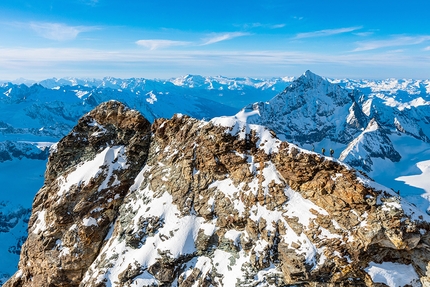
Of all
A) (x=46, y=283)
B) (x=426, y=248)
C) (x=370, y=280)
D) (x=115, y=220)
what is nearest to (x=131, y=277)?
(x=115, y=220)

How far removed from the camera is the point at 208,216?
117 ft

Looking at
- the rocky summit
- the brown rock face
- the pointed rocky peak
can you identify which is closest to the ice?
the rocky summit

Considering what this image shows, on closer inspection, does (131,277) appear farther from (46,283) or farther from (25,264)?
(25,264)

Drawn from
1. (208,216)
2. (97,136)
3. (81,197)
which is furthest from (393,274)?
(97,136)

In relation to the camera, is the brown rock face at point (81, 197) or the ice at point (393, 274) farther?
the brown rock face at point (81, 197)

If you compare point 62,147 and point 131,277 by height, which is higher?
point 62,147

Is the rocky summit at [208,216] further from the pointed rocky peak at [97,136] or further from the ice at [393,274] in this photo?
the pointed rocky peak at [97,136]

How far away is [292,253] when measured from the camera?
2906 cm

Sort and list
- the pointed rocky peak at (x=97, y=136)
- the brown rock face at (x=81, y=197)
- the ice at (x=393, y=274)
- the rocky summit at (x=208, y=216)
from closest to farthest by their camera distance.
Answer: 1. the ice at (x=393, y=274)
2. the rocky summit at (x=208, y=216)
3. the brown rock face at (x=81, y=197)
4. the pointed rocky peak at (x=97, y=136)

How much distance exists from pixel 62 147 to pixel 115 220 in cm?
1712

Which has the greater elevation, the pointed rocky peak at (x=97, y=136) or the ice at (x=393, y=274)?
the pointed rocky peak at (x=97, y=136)

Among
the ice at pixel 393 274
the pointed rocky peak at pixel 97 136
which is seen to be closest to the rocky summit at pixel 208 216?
the ice at pixel 393 274

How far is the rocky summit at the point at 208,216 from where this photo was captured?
2742 cm

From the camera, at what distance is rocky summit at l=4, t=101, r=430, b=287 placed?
27422 millimetres
